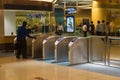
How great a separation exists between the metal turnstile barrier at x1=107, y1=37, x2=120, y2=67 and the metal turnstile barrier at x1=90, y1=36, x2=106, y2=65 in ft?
0.99

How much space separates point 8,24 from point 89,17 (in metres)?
8.14

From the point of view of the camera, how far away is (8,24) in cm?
1315

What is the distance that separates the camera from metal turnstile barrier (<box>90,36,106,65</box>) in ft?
31.1

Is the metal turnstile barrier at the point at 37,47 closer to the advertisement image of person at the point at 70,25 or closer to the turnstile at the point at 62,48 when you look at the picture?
the turnstile at the point at 62,48

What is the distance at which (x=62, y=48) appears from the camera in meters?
9.92

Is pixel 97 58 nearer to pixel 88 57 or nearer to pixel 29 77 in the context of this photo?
pixel 88 57

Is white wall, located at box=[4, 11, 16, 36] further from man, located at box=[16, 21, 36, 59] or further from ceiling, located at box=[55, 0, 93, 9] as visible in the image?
ceiling, located at box=[55, 0, 93, 9]

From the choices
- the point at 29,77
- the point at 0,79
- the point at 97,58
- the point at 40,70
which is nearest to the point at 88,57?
the point at 97,58

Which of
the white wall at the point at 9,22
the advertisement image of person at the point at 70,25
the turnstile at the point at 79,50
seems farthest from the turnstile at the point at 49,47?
the advertisement image of person at the point at 70,25

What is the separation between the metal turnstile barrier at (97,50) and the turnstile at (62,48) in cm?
85

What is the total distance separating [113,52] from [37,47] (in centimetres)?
308

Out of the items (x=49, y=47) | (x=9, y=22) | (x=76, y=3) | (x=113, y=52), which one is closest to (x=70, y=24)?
(x=76, y=3)

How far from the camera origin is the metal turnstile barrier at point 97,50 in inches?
374

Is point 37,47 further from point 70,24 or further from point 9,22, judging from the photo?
point 70,24
